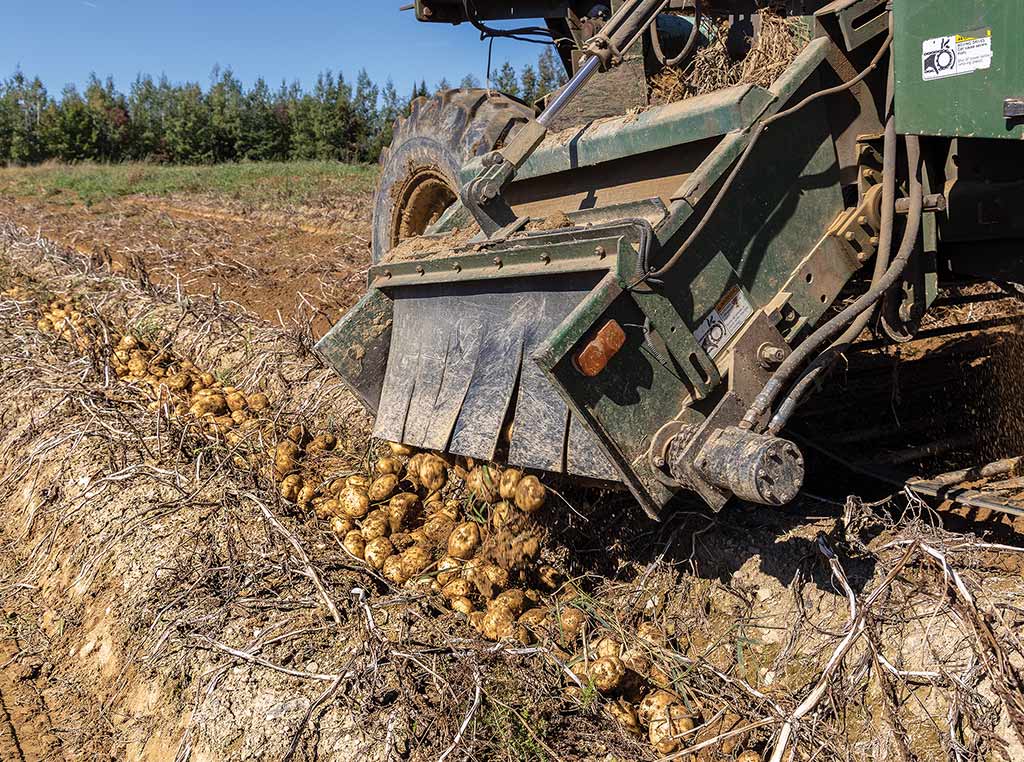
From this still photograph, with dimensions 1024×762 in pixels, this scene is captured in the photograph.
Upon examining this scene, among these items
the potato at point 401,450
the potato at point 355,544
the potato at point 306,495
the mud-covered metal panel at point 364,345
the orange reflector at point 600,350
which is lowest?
the potato at point 355,544

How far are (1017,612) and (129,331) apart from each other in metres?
5.74

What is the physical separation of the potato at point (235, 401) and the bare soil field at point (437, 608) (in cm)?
2

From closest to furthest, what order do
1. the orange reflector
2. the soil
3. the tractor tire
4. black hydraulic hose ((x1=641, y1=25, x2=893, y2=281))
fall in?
the orange reflector, black hydraulic hose ((x1=641, y1=25, x2=893, y2=281)), the tractor tire, the soil

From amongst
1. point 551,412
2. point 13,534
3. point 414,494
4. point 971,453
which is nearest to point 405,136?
point 414,494

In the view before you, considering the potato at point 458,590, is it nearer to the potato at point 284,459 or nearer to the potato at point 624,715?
the potato at point 624,715

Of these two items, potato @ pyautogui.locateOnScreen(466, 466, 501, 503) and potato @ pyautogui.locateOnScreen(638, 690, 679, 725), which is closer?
potato @ pyautogui.locateOnScreen(638, 690, 679, 725)

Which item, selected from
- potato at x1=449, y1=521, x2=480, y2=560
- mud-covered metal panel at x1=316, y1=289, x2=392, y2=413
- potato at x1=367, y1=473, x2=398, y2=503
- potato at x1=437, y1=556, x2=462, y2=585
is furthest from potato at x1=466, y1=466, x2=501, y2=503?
mud-covered metal panel at x1=316, y1=289, x2=392, y2=413

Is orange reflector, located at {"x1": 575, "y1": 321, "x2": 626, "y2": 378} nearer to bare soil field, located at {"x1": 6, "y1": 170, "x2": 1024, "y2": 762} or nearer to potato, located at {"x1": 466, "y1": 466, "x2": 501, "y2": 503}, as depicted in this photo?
bare soil field, located at {"x1": 6, "y1": 170, "x2": 1024, "y2": 762}

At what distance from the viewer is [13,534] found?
4.42 metres

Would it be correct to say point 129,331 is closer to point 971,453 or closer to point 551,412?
point 551,412

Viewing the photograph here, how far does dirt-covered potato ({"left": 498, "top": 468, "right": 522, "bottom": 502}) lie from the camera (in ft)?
11.2

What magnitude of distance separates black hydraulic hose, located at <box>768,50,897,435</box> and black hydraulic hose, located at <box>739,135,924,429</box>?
0.03 metres

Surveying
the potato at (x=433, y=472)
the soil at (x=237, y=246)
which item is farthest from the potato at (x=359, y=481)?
the soil at (x=237, y=246)

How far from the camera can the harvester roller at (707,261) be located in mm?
2795
